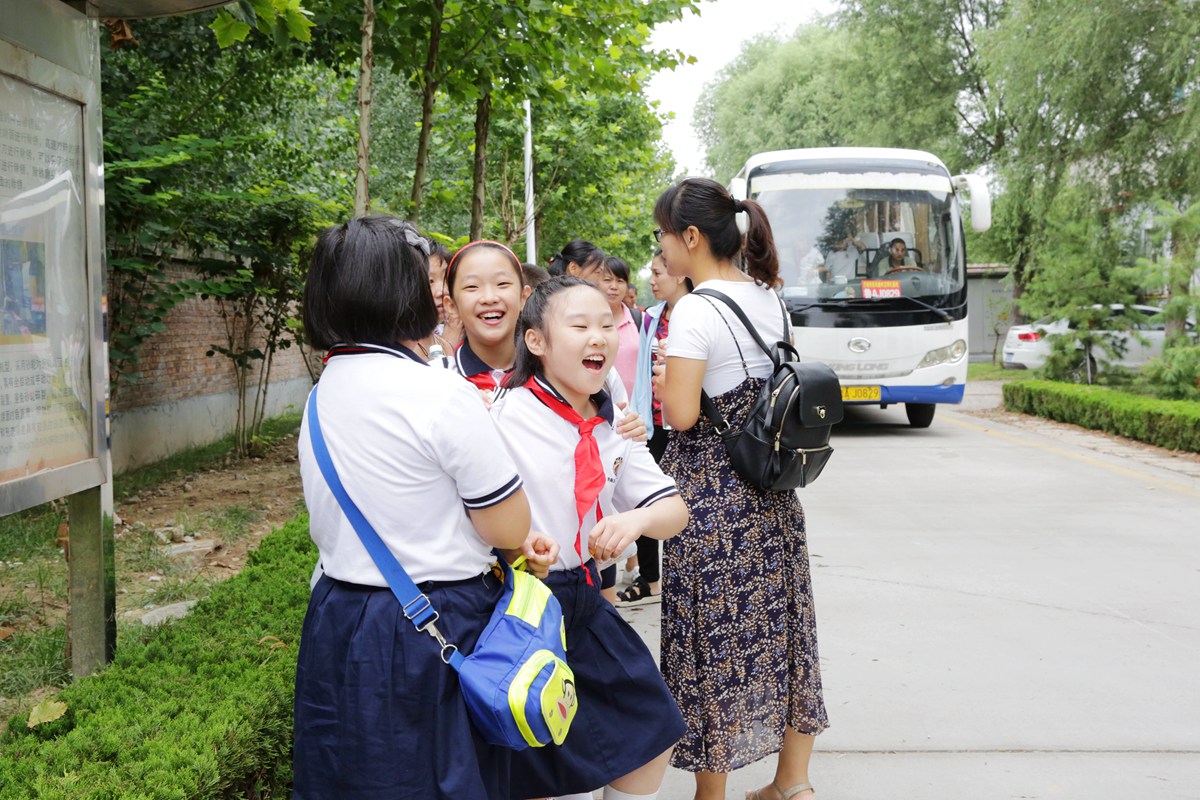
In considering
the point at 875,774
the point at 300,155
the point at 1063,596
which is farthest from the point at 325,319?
the point at 300,155

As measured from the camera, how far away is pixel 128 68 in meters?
9.82

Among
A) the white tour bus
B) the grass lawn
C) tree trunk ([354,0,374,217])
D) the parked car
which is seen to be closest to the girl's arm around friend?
tree trunk ([354,0,374,217])

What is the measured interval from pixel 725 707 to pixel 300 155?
1119 cm

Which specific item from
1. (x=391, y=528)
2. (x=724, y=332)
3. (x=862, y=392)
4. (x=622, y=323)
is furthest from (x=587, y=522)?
(x=862, y=392)

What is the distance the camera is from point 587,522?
100.0 inches

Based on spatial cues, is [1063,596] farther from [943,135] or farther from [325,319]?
[943,135]

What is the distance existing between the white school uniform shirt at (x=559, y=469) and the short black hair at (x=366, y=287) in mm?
406

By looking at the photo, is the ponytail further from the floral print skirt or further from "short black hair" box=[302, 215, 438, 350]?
"short black hair" box=[302, 215, 438, 350]

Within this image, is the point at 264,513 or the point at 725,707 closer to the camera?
the point at 725,707

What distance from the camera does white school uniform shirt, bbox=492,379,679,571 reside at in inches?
Answer: 98.8

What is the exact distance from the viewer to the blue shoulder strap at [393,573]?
2.09 m

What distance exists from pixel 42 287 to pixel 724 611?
2165mm

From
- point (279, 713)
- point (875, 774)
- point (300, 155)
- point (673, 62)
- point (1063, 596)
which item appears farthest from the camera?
point (300, 155)

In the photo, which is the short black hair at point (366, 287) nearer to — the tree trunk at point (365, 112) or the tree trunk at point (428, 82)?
the tree trunk at point (365, 112)
